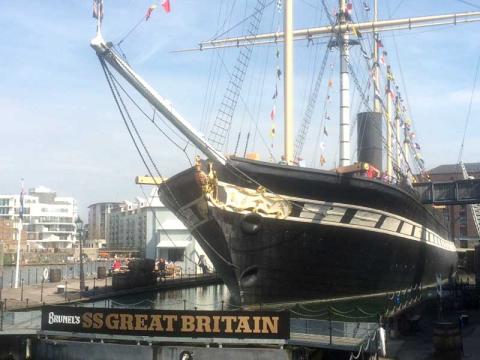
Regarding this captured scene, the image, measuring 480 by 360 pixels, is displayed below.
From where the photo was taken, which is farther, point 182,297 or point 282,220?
point 182,297

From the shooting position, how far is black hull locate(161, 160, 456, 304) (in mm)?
18672

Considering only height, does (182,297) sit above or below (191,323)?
below

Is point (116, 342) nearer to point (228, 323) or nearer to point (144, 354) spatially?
point (144, 354)

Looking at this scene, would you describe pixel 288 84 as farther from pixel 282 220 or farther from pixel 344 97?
pixel 282 220

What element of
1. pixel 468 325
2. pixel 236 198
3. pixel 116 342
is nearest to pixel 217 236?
pixel 236 198

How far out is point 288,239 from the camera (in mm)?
Answer: 18859

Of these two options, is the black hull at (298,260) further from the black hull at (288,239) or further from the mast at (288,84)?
the mast at (288,84)

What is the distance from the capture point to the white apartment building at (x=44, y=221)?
119375 mm

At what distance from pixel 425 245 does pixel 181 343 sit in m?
18.2

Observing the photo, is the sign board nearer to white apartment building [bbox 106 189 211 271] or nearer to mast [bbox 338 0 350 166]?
white apartment building [bbox 106 189 211 271]

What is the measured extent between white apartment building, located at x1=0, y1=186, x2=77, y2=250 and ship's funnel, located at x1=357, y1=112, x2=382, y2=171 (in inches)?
3904

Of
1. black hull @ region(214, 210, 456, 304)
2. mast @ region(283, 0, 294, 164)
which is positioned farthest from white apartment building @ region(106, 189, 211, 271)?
mast @ region(283, 0, 294, 164)

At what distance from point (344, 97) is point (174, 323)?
51.1 ft

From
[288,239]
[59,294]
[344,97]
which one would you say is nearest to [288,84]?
[344,97]
